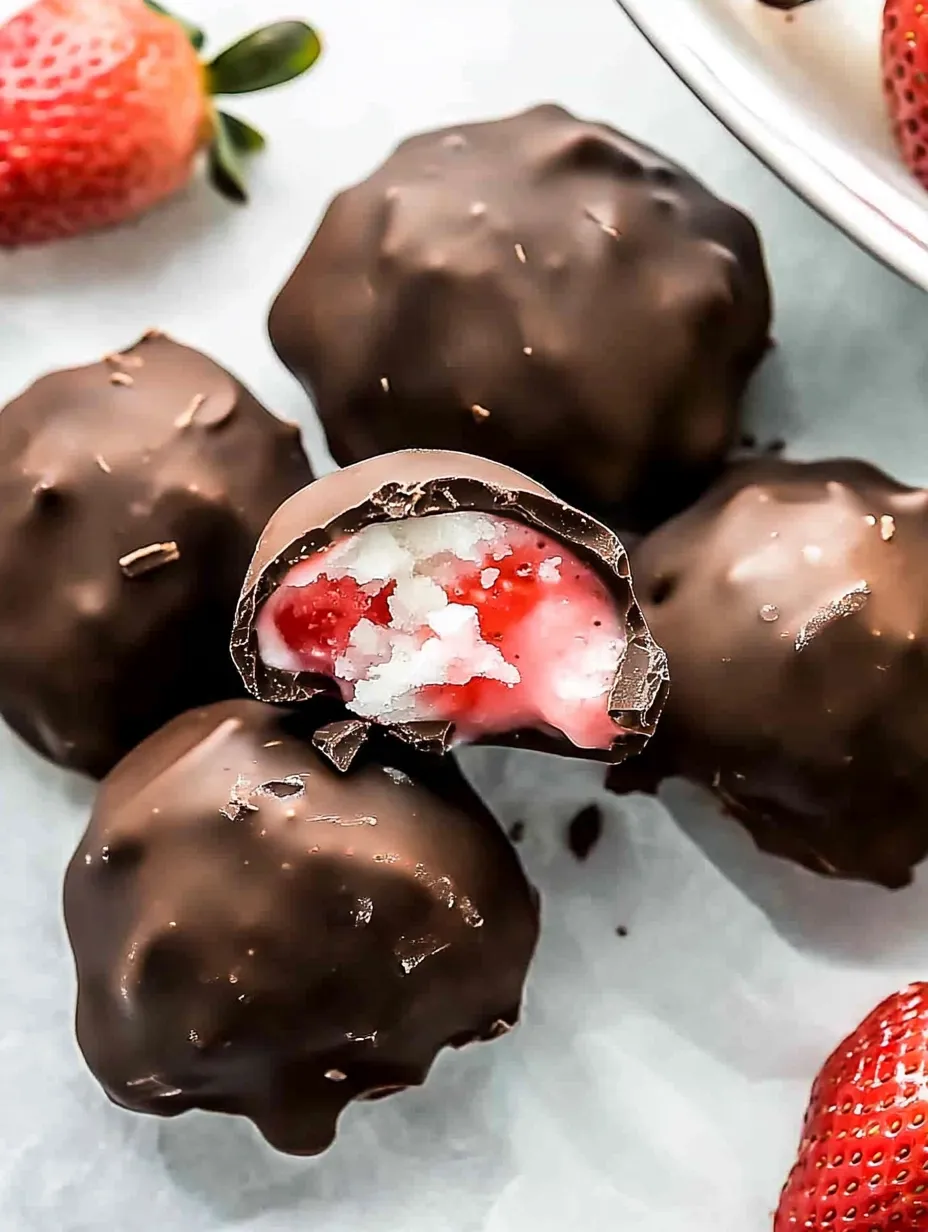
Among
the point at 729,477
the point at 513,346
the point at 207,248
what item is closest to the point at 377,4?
the point at 207,248

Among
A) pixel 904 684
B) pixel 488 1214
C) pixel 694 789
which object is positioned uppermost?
pixel 904 684

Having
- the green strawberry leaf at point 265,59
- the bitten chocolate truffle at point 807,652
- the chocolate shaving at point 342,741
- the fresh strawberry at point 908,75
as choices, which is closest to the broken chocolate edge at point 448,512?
the chocolate shaving at point 342,741

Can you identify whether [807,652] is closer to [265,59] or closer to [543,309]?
[543,309]

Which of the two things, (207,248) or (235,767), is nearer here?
(235,767)

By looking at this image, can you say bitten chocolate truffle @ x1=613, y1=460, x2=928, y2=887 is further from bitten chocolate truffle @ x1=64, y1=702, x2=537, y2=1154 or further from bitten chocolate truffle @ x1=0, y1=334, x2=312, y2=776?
bitten chocolate truffle @ x1=0, y1=334, x2=312, y2=776

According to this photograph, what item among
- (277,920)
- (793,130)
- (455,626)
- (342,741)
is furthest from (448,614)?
(793,130)

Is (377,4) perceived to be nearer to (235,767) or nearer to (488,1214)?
(235,767)

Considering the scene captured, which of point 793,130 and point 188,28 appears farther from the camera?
point 188,28

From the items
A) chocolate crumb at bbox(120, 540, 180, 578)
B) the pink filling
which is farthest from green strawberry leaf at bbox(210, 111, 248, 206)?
the pink filling
